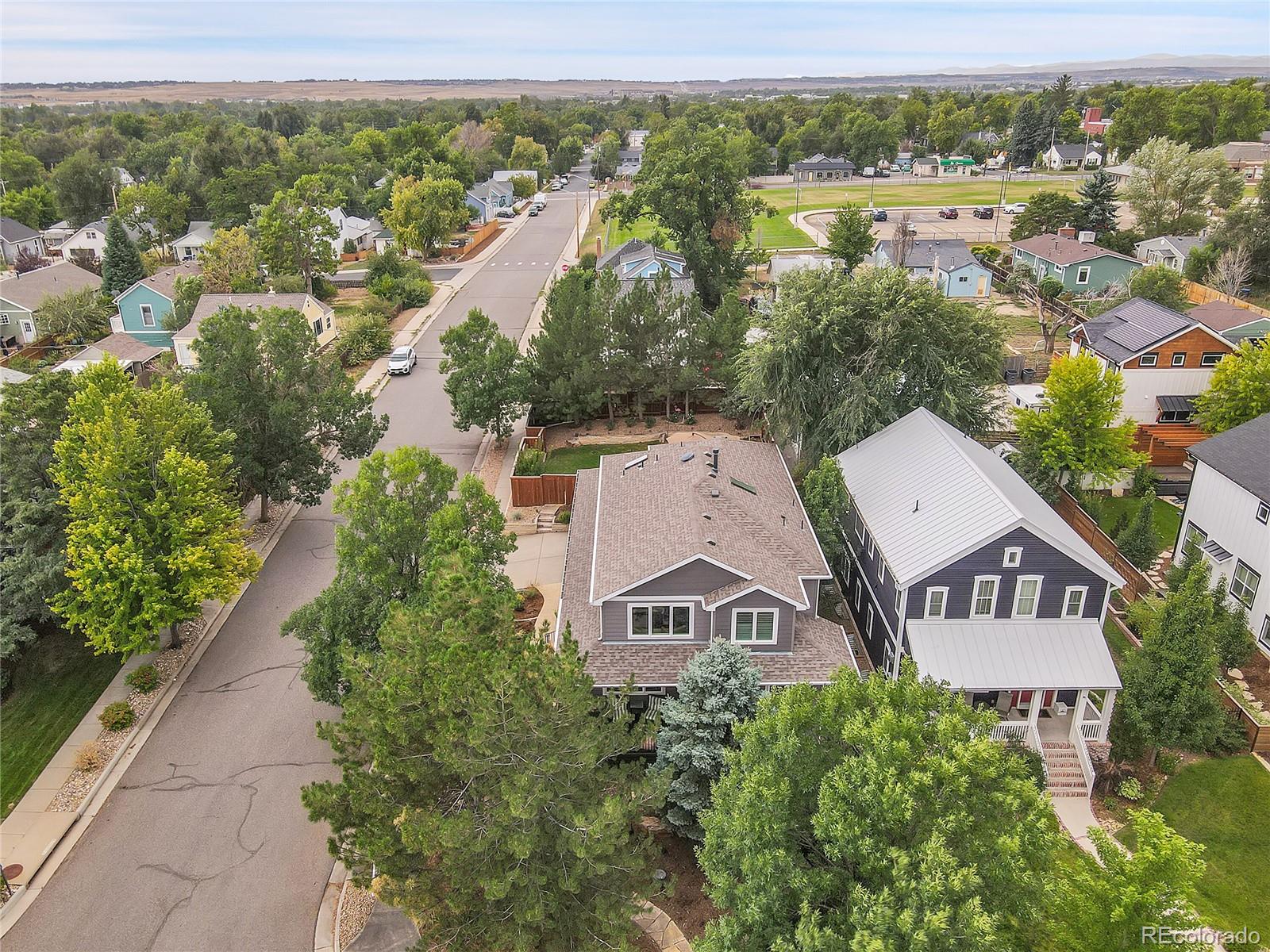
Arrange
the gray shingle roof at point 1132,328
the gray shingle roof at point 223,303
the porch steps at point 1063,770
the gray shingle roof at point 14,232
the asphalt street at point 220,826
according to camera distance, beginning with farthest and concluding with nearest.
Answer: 1. the gray shingle roof at point 14,232
2. the gray shingle roof at point 223,303
3. the gray shingle roof at point 1132,328
4. the porch steps at point 1063,770
5. the asphalt street at point 220,826

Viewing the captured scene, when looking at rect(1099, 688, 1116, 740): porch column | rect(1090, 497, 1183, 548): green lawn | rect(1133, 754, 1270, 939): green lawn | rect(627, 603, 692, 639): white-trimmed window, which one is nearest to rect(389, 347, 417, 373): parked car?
rect(627, 603, 692, 639): white-trimmed window

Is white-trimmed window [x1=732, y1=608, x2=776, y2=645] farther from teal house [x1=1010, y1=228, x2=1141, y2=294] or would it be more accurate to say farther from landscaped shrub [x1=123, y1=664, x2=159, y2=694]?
teal house [x1=1010, y1=228, x2=1141, y2=294]

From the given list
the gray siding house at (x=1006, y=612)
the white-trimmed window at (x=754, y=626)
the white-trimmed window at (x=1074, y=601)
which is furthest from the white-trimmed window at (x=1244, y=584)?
the white-trimmed window at (x=754, y=626)

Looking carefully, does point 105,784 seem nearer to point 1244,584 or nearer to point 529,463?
point 529,463

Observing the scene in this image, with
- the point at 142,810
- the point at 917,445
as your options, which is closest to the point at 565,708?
the point at 142,810

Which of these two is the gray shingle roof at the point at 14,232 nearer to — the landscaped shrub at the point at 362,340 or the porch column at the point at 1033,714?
the landscaped shrub at the point at 362,340

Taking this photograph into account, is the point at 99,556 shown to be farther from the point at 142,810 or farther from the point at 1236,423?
the point at 1236,423

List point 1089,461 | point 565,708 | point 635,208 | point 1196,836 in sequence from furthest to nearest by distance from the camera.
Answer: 1. point 635,208
2. point 1089,461
3. point 1196,836
4. point 565,708
